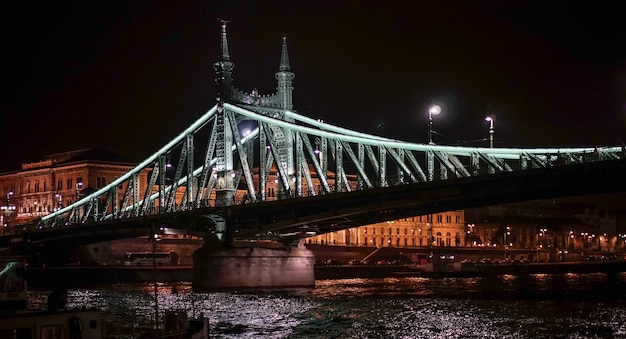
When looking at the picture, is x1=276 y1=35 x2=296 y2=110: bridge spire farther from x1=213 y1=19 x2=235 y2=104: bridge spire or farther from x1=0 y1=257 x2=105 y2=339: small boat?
x1=0 y1=257 x2=105 y2=339: small boat

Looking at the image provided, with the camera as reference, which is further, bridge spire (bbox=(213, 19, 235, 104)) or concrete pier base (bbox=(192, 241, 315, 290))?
bridge spire (bbox=(213, 19, 235, 104))

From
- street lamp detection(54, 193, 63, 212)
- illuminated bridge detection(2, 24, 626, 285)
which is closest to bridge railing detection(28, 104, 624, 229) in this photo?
illuminated bridge detection(2, 24, 626, 285)

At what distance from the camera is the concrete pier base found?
90.2 metres

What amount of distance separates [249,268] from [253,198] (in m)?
6.10

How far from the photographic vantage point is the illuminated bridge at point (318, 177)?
68.0 metres

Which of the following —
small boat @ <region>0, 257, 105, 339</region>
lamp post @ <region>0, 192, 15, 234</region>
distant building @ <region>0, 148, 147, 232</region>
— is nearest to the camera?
small boat @ <region>0, 257, 105, 339</region>

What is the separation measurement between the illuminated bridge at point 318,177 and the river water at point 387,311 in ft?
21.1

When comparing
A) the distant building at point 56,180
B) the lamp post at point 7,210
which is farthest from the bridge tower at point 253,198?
the distant building at point 56,180

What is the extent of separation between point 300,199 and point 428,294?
12466 millimetres

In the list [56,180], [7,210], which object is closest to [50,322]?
[7,210]

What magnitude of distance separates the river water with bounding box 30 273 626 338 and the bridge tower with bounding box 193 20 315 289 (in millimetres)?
3963

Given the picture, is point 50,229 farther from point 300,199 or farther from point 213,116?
point 300,199

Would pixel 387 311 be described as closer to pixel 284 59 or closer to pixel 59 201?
pixel 284 59

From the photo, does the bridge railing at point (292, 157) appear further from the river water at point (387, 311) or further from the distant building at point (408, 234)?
the distant building at point (408, 234)
